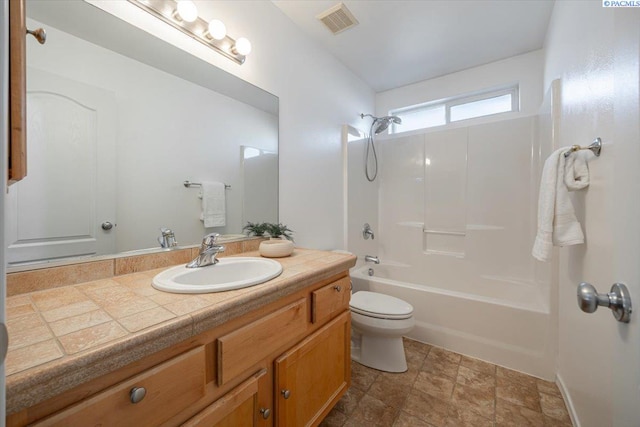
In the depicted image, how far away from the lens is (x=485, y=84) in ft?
7.92

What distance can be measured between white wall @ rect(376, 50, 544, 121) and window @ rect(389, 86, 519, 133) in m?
0.10

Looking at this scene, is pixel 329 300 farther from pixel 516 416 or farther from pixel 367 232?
pixel 367 232

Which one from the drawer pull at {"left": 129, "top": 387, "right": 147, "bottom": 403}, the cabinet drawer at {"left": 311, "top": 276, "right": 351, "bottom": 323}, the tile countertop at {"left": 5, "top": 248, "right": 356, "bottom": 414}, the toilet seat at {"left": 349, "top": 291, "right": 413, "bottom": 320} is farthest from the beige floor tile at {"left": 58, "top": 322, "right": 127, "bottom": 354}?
the toilet seat at {"left": 349, "top": 291, "right": 413, "bottom": 320}

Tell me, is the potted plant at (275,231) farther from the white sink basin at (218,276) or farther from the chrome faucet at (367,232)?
the chrome faucet at (367,232)

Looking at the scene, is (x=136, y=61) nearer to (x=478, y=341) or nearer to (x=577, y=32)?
(x=577, y=32)

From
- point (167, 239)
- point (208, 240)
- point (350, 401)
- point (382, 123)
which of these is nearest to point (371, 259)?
point (350, 401)

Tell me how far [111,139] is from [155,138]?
6.4 inches

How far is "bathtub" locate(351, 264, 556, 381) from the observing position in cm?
165

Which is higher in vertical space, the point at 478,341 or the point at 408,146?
the point at 408,146

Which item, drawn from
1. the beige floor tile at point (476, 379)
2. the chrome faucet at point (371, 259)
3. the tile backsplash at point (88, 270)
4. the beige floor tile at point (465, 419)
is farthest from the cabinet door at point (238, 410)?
the chrome faucet at point (371, 259)

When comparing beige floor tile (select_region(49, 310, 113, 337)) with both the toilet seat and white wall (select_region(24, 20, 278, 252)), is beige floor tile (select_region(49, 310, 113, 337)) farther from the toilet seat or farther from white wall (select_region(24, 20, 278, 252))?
the toilet seat

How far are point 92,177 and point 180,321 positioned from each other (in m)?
0.74

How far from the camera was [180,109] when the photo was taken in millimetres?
1210

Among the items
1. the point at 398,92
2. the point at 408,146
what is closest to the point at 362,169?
the point at 408,146
